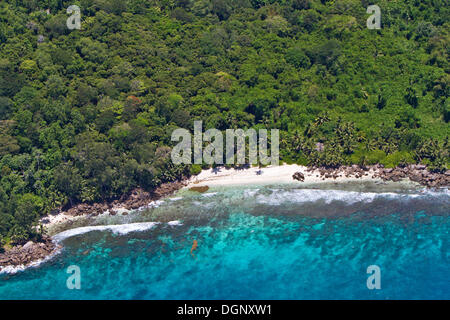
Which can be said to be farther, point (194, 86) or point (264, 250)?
point (194, 86)

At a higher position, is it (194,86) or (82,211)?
(194,86)

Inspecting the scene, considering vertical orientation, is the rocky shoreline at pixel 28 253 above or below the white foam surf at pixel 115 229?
below

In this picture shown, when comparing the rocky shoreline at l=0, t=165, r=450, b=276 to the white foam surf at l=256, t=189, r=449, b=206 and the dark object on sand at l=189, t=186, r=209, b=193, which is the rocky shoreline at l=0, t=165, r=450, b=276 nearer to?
the dark object on sand at l=189, t=186, r=209, b=193

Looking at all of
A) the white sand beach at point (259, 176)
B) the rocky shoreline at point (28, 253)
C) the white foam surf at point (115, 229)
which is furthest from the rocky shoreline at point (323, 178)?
the white foam surf at point (115, 229)

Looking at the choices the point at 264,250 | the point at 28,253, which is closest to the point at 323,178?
the point at 264,250

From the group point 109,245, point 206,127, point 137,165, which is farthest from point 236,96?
point 109,245

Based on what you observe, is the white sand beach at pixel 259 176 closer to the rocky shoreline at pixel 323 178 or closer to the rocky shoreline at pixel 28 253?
the rocky shoreline at pixel 323 178

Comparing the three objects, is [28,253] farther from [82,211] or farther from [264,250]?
[264,250]
